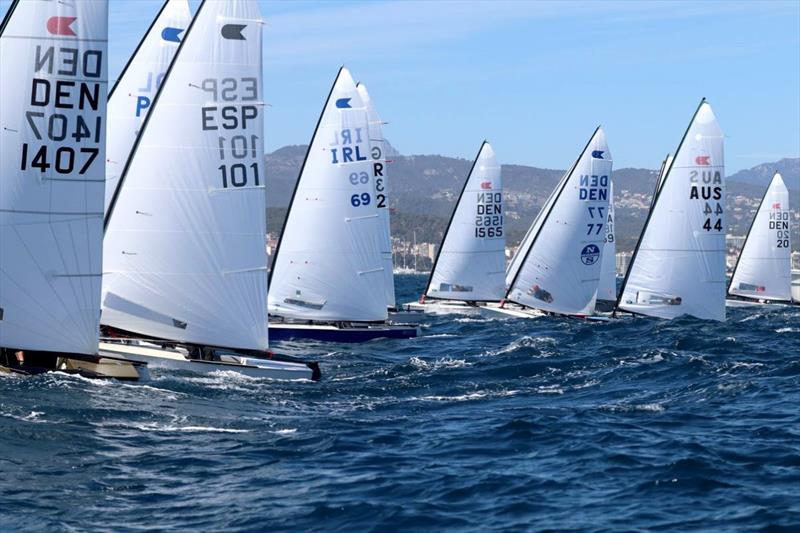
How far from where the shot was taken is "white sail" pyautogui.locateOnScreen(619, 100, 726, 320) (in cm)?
4509

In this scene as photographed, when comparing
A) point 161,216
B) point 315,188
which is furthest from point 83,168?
point 315,188

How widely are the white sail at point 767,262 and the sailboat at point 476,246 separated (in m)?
18.4

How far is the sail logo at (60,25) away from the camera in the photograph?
74.1ft

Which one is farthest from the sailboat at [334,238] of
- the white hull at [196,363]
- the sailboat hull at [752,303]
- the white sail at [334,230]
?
the sailboat hull at [752,303]

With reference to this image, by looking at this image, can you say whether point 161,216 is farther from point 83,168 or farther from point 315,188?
point 315,188

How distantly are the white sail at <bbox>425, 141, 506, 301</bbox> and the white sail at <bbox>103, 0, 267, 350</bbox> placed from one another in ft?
90.1

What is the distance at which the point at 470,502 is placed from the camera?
50.3ft

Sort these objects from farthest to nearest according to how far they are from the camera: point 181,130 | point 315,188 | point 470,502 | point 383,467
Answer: point 315,188 → point 181,130 → point 383,467 → point 470,502

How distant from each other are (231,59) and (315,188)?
12330mm

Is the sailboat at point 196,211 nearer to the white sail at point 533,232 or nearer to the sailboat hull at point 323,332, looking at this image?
the sailboat hull at point 323,332

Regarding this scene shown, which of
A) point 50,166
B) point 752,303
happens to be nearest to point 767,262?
point 752,303

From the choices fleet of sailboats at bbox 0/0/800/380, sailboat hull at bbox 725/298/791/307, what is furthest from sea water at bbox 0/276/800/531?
sailboat hull at bbox 725/298/791/307

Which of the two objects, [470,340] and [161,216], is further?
[470,340]

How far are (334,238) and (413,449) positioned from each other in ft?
65.9
